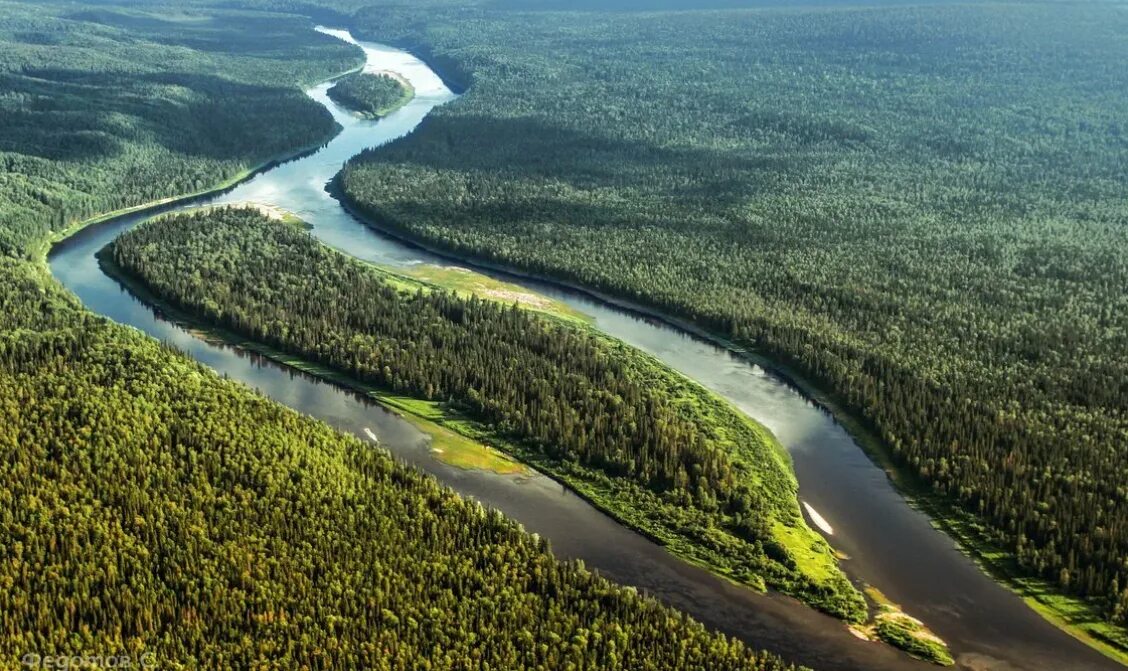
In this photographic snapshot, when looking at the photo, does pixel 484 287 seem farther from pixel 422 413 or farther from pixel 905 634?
pixel 905 634

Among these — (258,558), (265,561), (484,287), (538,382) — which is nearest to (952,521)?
(538,382)

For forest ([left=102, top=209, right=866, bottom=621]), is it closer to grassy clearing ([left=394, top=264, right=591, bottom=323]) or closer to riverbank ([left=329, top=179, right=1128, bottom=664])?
grassy clearing ([left=394, top=264, right=591, bottom=323])

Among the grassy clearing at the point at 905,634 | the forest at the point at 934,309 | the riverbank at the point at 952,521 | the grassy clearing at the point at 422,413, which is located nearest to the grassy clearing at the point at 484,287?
the forest at the point at 934,309

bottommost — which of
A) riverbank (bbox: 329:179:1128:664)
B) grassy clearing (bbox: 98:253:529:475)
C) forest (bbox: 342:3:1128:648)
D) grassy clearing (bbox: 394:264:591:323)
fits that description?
grassy clearing (bbox: 98:253:529:475)

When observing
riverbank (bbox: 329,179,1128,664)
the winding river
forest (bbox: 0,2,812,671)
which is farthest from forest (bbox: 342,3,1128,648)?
forest (bbox: 0,2,812,671)

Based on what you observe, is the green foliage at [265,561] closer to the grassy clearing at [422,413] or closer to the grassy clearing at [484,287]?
the grassy clearing at [422,413]

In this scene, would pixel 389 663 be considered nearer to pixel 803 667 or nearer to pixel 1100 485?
pixel 803 667

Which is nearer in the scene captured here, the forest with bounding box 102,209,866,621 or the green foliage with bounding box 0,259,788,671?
the green foliage with bounding box 0,259,788,671

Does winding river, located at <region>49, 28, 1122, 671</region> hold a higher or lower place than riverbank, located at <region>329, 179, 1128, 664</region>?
lower
